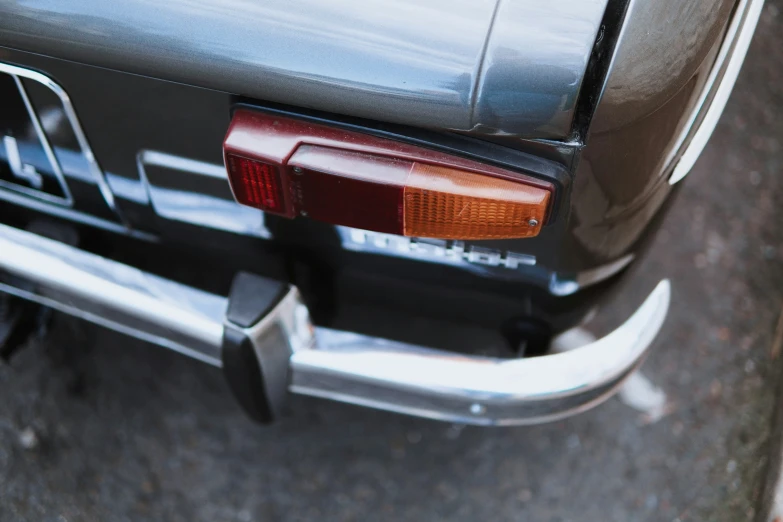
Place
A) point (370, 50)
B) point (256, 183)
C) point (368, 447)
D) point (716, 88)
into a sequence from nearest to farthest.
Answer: point (370, 50)
point (256, 183)
point (716, 88)
point (368, 447)

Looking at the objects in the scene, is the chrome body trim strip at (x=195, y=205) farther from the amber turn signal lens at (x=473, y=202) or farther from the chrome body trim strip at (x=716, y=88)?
the chrome body trim strip at (x=716, y=88)

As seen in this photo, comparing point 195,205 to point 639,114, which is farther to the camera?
point 195,205

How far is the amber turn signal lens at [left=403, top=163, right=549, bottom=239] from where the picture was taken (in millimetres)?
1154

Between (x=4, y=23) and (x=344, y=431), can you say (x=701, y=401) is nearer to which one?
(x=344, y=431)

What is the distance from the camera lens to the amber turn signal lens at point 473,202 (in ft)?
3.79

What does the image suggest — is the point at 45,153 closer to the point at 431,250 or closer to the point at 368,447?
the point at 431,250

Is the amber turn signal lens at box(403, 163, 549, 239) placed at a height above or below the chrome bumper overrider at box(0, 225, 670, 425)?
above

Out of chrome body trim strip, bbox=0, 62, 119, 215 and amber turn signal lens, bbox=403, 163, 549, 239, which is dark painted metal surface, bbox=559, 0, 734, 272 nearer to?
amber turn signal lens, bbox=403, 163, 549, 239

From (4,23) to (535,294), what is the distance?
1119 mm

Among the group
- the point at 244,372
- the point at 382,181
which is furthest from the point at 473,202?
the point at 244,372

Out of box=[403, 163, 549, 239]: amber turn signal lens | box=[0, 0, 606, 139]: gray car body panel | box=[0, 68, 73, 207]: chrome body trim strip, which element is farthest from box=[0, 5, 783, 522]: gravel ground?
box=[0, 0, 606, 139]: gray car body panel

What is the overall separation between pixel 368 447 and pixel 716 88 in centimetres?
140

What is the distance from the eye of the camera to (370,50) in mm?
1131

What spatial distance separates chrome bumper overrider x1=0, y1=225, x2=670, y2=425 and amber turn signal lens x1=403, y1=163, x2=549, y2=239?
1.28ft
